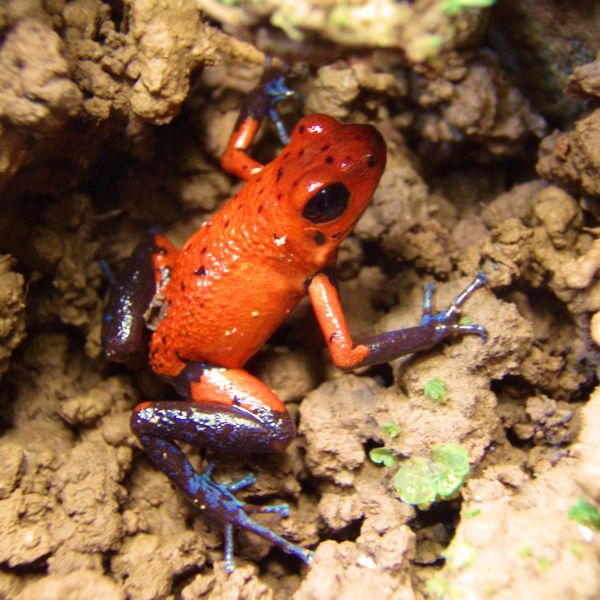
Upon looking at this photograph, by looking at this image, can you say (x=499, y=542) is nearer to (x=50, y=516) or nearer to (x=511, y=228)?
(x=511, y=228)

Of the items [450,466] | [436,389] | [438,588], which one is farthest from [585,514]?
[436,389]

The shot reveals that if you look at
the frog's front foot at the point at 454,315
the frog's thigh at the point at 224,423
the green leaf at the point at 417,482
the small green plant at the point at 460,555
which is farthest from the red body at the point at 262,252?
the small green plant at the point at 460,555

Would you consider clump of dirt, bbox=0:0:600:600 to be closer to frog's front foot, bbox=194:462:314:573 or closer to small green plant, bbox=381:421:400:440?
small green plant, bbox=381:421:400:440

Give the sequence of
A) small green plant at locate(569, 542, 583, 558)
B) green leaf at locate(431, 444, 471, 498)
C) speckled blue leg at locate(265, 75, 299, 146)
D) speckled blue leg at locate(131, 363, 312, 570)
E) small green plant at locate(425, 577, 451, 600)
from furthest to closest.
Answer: speckled blue leg at locate(265, 75, 299, 146) → speckled blue leg at locate(131, 363, 312, 570) → green leaf at locate(431, 444, 471, 498) → small green plant at locate(425, 577, 451, 600) → small green plant at locate(569, 542, 583, 558)

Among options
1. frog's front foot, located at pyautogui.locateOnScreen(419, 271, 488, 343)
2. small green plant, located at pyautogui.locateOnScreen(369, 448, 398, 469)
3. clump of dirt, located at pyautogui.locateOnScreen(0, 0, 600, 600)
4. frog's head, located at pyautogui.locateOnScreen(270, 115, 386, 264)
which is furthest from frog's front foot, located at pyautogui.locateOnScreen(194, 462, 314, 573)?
frog's head, located at pyautogui.locateOnScreen(270, 115, 386, 264)

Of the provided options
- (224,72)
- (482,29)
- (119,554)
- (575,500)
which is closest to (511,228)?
(482,29)

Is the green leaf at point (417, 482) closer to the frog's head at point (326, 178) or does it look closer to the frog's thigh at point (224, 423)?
the frog's thigh at point (224, 423)
